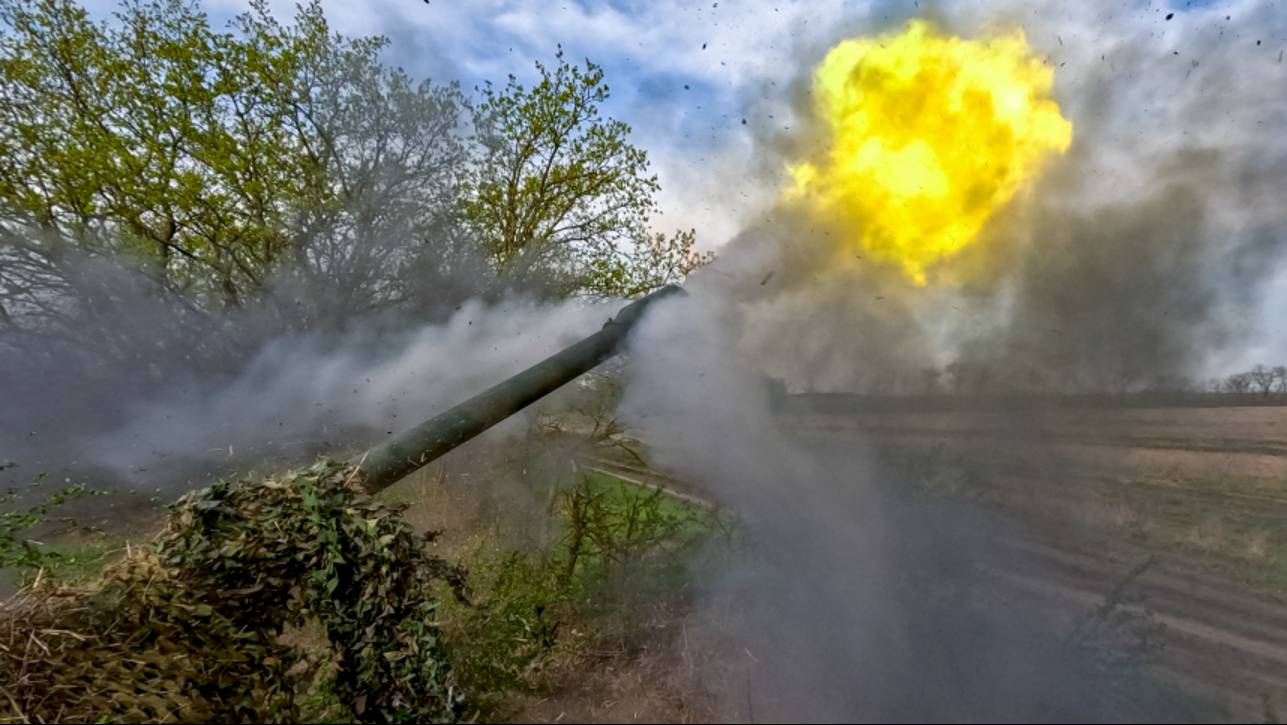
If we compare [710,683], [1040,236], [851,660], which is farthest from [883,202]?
[710,683]

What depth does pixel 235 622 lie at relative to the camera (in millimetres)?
4910

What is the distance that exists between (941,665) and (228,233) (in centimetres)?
1463

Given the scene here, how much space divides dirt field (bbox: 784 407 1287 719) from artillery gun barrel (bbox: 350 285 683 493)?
8.41 feet

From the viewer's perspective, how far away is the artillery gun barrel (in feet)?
19.5

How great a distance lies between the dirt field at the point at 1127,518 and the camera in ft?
20.0

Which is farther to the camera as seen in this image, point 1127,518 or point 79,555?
point 1127,518

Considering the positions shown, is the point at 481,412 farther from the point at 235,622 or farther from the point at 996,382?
the point at 996,382

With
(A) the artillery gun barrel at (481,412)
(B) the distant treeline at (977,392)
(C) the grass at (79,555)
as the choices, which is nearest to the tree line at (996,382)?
(B) the distant treeline at (977,392)

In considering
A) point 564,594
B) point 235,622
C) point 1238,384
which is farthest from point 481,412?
point 1238,384

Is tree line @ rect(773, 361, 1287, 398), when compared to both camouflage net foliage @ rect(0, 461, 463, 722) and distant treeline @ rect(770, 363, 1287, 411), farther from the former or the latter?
camouflage net foliage @ rect(0, 461, 463, 722)

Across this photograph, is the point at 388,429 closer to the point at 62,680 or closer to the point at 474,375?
the point at 474,375

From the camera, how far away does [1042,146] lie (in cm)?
787

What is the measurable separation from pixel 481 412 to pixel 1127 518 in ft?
29.5

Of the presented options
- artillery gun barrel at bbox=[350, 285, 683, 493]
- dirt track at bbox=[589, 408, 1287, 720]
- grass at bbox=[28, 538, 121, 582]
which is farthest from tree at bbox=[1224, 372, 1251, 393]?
grass at bbox=[28, 538, 121, 582]
